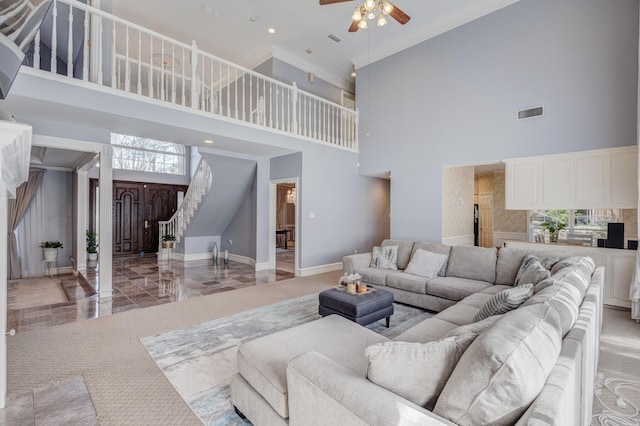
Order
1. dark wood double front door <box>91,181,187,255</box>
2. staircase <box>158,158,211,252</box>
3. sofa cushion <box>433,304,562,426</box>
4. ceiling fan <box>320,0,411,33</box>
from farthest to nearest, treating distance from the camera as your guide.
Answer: dark wood double front door <box>91,181,187,255</box>
staircase <box>158,158,211,252</box>
ceiling fan <box>320,0,411,33</box>
sofa cushion <box>433,304,562,426</box>

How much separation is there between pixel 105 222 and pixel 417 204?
219 inches

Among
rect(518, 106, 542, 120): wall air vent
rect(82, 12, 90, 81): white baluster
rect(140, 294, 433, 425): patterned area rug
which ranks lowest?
rect(140, 294, 433, 425): patterned area rug

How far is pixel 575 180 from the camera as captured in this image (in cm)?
447

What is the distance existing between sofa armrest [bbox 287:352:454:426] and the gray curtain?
7.38 metres

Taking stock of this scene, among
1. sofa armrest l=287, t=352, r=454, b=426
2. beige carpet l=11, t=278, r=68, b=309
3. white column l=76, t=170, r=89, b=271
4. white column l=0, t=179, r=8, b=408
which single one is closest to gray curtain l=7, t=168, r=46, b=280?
beige carpet l=11, t=278, r=68, b=309

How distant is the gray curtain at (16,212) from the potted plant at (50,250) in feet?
1.37

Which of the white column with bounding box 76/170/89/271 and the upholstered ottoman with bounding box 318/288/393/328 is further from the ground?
the white column with bounding box 76/170/89/271

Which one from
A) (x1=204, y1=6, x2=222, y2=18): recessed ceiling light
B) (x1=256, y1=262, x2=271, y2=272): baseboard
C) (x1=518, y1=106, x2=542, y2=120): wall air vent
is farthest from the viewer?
(x1=256, y1=262, x2=271, y2=272): baseboard

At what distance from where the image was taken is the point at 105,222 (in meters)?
4.73

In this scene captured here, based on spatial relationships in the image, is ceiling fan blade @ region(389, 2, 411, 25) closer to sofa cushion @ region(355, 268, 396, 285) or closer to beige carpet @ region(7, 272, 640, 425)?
sofa cushion @ region(355, 268, 396, 285)

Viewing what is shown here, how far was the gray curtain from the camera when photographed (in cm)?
593

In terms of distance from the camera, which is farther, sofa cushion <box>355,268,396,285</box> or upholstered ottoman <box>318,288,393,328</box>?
sofa cushion <box>355,268,396,285</box>

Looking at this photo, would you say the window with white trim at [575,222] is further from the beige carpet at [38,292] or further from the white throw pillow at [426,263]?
the beige carpet at [38,292]

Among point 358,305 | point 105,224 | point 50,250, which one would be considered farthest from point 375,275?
point 50,250
